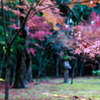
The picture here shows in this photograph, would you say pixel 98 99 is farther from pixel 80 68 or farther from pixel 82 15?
pixel 80 68

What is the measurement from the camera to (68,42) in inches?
454

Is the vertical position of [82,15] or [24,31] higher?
[82,15]

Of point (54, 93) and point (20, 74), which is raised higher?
point (20, 74)

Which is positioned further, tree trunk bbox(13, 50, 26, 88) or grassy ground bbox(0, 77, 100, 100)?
tree trunk bbox(13, 50, 26, 88)

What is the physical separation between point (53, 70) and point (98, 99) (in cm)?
1439

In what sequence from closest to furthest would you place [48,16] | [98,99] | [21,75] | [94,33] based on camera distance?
1. [98,99]
2. [48,16]
3. [21,75]
4. [94,33]

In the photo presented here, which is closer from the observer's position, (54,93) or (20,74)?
(54,93)

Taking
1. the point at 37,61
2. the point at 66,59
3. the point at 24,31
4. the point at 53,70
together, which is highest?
the point at 24,31

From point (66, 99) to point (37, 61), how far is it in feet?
40.3

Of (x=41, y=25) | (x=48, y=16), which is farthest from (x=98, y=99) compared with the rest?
(x=41, y=25)

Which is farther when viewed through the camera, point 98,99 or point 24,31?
point 24,31

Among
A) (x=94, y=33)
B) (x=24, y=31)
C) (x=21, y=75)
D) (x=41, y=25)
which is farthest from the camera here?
(x=41, y=25)

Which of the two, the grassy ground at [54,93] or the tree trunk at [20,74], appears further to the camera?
the tree trunk at [20,74]

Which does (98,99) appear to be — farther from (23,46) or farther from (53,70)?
(53,70)
